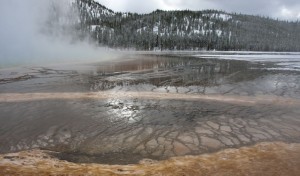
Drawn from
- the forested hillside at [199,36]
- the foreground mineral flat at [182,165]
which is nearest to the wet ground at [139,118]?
the foreground mineral flat at [182,165]

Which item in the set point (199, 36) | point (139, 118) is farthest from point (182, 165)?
point (199, 36)

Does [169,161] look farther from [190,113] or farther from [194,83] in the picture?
[194,83]

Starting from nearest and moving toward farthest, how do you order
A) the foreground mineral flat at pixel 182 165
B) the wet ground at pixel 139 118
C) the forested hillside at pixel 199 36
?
the foreground mineral flat at pixel 182 165 → the wet ground at pixel 139 118 → the forested hillside at pixel 199 36

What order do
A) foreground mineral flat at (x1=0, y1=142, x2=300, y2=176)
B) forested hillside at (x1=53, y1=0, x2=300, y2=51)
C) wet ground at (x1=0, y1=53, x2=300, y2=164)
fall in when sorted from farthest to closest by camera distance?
forested hillside at (x1=53, y1=0, x2=300, y2=51) → wet ground at (x1=0, y1=53, x2=300, y2=164) → foreground mineral flat at (x1=0, y1=142, x2=300, y2=176)

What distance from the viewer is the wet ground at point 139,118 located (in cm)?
834

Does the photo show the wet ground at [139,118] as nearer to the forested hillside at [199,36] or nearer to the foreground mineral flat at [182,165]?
the foreground mineral flat at [182,165]

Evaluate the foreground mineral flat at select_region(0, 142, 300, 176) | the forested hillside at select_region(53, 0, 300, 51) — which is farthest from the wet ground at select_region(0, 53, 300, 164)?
the forested hillside at select_region(53, 0, 300, 51)

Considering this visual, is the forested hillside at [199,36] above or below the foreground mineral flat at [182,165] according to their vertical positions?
above

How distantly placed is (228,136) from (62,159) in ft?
Result: 17.6

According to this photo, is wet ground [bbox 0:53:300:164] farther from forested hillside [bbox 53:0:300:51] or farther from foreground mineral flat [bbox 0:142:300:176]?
forested hillside [bbox 53:0:300:51]

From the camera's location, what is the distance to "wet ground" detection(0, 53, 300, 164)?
834 cm

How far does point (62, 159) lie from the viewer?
24.2 feet

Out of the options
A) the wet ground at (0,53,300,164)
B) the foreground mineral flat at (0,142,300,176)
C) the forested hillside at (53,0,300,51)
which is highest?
the forested hillside at (53,0,300,51)

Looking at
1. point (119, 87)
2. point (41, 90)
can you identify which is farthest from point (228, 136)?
point (41, 90)
